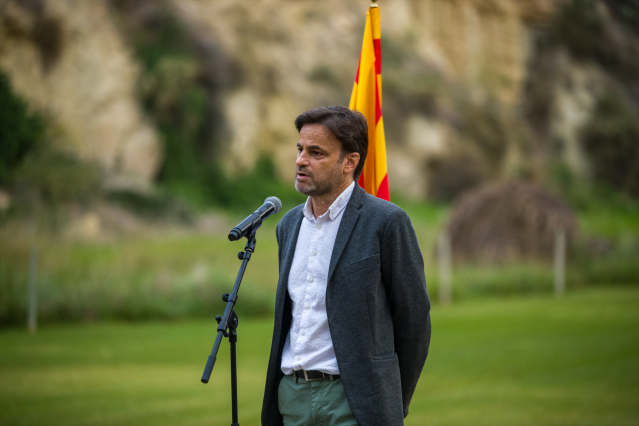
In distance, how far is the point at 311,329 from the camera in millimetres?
2734

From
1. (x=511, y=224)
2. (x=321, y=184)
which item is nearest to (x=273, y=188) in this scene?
(x=511, y=224)

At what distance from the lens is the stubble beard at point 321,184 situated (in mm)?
2762

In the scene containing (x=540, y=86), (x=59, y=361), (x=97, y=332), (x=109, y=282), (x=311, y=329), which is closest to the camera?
(x=311, y=329)

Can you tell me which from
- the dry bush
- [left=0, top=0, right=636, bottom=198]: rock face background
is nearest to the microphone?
the dry bush

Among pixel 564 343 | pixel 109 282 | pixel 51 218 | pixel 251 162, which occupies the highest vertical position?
pixel 251 162

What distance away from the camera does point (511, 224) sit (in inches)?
638

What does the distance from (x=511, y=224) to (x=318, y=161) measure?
14027 millimetres

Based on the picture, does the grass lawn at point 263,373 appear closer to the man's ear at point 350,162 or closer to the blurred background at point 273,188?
the blurred background at point 273,188

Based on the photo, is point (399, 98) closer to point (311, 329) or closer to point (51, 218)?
point (51, 218)

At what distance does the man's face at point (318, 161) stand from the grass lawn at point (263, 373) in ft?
12.2

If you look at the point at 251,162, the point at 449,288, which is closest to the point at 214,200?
the point at 251,162

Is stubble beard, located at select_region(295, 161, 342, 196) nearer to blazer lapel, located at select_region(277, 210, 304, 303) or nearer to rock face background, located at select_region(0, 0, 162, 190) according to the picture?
blazer lapel, located at select_region(277, 210, 304, 303)

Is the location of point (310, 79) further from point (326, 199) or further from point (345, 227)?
point (345, 227)

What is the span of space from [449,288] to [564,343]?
4.64 metres
